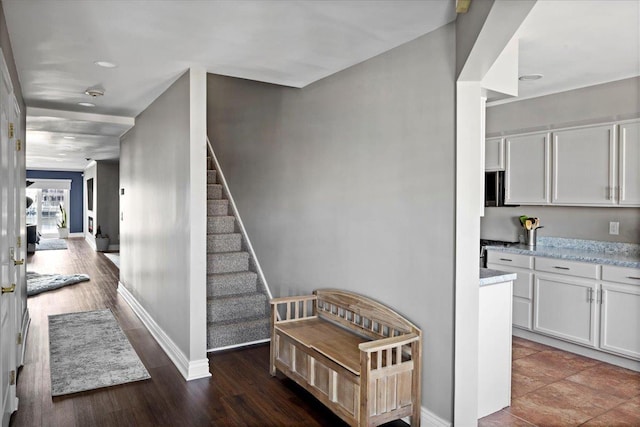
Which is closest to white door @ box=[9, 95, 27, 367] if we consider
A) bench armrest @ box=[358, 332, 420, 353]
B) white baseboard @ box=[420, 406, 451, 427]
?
bench armrest @ box=[358, 332, 420, 353]

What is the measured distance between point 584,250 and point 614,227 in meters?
0.35

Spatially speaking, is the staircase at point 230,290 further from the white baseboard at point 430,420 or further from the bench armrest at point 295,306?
the white baseboard at point 430,420

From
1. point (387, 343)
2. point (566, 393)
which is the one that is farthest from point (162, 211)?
point (566, 393)

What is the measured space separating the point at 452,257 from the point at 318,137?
171cm

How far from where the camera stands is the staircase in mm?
4160

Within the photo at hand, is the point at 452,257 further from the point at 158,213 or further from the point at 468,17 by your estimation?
the point at 158,213

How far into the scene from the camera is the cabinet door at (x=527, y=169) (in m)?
4.46

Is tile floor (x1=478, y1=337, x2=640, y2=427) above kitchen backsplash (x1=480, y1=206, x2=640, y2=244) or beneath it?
beneath

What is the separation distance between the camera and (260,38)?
272 cm

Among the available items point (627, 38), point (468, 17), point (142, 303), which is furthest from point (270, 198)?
point (627, 38)

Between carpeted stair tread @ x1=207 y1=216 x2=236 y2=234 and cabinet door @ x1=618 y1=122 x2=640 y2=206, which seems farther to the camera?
carpeted stair tread @ x1=207 y1=216 x2=236 y2=234

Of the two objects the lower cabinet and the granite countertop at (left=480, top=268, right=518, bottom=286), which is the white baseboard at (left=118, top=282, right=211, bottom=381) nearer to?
the granite countertop at (left=480, top=268, right=518, bottom=286)

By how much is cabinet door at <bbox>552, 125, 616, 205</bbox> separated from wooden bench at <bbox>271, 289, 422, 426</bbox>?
254 centimetres

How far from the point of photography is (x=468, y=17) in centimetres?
208
